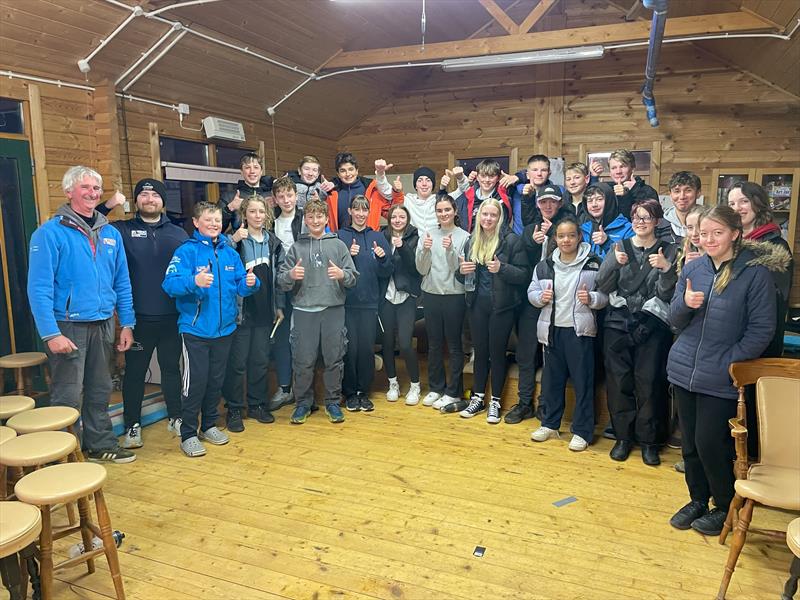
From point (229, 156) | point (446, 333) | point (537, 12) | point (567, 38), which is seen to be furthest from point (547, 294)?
point (229, 156)

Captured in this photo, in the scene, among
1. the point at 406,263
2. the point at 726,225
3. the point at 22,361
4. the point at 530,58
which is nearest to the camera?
the point at 726,225

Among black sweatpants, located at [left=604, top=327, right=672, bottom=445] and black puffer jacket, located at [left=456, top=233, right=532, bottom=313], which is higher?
black puffer jacket, located at [left=456, top=233, right=532, bottom=313]

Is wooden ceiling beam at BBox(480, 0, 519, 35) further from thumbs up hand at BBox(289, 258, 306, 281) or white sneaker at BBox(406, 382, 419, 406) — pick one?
white sneaker at BBox(406, 382, 419, 406)

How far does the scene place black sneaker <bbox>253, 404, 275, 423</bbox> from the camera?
4.04 meters

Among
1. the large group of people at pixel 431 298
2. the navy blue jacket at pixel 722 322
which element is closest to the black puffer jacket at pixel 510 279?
the large group of people at pixel 431 298

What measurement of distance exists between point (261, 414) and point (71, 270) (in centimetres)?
160

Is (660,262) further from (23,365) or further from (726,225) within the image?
(23,365)

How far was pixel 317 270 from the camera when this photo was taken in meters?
3.85

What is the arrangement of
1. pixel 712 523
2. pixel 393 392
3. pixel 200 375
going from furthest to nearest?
pixel 393 392
pixel 200 375
pixel 712 523

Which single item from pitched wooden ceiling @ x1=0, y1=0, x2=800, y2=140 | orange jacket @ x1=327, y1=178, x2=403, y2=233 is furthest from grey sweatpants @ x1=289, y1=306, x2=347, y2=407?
pitched wooden ceiling @ x1=0, y1=0, x2=800, y2=140

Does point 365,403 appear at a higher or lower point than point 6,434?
lower

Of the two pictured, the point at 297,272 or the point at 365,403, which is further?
the point at 365,403

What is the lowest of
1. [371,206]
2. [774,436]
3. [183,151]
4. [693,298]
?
[774,436]

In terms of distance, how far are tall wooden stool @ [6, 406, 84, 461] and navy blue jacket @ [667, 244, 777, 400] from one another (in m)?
2.60
